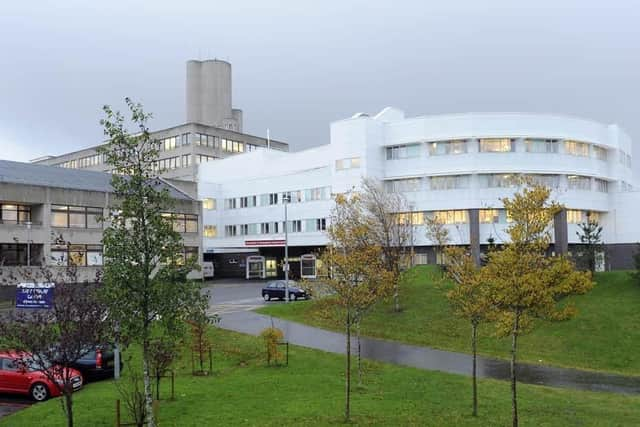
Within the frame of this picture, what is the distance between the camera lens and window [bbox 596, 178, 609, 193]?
211 feet

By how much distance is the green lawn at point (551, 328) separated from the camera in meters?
26.9

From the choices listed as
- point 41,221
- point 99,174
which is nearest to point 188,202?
point 99,174

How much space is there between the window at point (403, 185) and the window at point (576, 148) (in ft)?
50.9

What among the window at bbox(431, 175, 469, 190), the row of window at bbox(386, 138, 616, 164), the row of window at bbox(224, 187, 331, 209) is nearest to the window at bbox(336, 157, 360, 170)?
the row of window at bbox(224, 187, 331, 209)

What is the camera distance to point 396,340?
103ft

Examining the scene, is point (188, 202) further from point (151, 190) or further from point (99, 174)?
point (151, 190)

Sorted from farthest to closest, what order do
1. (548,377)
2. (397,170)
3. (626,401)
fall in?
1. (397,170)
2. (548,377)
3. (626,401)

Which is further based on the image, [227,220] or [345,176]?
[227,220]

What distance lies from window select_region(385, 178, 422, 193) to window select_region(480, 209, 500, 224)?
7.11m

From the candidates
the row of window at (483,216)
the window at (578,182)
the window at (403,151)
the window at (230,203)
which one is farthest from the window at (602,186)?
the window at (230,203)

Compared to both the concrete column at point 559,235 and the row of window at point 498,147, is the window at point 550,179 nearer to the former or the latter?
the row of window at point 498,147

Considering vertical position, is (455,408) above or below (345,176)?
below

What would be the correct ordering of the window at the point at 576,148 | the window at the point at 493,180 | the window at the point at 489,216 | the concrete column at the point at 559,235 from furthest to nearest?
the window at the point at 576,148 → the window at the point at 493,180 → the window at the point at 489,216 → the concrete column at the point at 559,235

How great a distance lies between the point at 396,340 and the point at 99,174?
155ft
